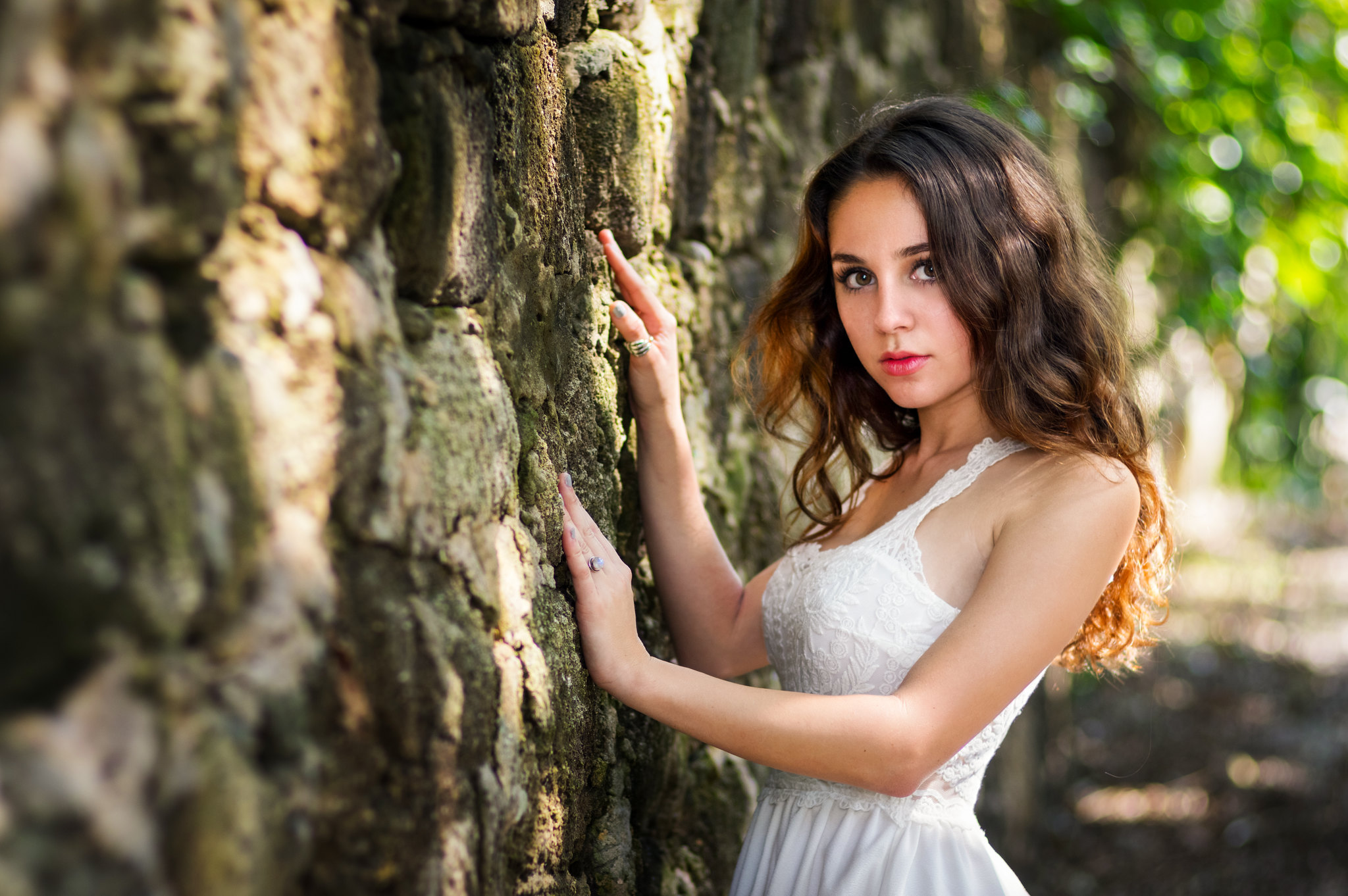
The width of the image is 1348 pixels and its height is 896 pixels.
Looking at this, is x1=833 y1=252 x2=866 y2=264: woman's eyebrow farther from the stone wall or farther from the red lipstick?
the stone wall

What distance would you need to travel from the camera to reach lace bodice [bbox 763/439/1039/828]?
175cm

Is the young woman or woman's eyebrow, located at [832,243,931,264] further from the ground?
woman's eyebrow, located at [832,243,931,264]

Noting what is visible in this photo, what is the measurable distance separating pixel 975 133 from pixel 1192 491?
981 cm

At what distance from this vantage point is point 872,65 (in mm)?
→ 3453

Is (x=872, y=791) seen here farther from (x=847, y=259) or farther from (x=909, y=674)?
(x=847, y=259)

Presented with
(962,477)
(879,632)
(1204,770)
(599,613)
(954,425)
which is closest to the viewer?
(599,613)

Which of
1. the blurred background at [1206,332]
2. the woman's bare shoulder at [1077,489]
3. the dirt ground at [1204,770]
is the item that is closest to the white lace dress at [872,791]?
the woman's bare shoulder at [1077,489]

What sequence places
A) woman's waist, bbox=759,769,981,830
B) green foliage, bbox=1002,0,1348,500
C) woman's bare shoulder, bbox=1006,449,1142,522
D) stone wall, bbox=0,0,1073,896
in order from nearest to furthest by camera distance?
stone wall, bbox=0,0,1073,896
woman's bare shoulder, bbox=1006,449,1142,522
woman's waist, bbox=759,769,981,830
green foliage, bbox=1002,0,1348,500

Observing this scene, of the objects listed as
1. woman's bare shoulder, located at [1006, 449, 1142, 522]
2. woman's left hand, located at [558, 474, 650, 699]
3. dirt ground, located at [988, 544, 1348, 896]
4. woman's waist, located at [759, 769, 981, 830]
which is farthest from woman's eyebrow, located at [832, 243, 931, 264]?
dirt ground, located at [988, 544, 1348, 896]

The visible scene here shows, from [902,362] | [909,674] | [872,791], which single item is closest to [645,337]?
[902,362]

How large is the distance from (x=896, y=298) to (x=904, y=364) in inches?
5.0

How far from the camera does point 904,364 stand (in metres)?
1.89

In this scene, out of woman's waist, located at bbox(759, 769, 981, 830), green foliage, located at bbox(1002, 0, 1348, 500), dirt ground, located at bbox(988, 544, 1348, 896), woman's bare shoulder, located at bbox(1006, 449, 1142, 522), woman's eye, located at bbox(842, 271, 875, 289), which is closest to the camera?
woman's bare shoulder, located at bbox(1006, 449, 1142, 522)

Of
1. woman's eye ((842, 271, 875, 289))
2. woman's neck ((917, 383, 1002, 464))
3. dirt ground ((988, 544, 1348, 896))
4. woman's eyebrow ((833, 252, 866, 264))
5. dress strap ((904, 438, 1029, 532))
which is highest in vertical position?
woman's eyebrow ((833, 252, 866, 264))
